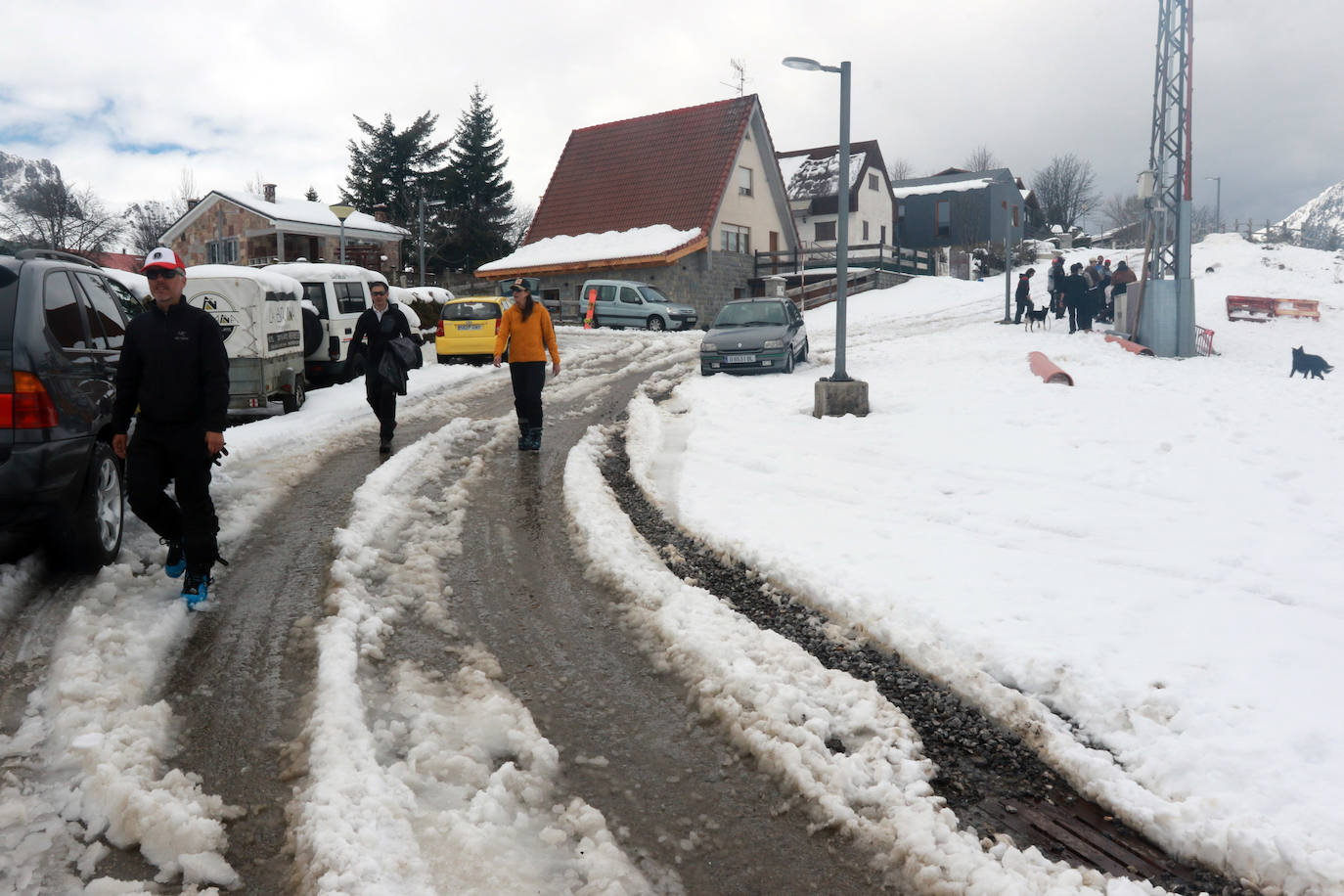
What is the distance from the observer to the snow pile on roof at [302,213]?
38.2 m

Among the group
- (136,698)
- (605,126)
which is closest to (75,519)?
(136,698)

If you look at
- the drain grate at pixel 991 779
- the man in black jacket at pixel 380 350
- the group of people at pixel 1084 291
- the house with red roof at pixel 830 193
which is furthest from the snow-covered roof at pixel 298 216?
the drain grate at pixel 991 779

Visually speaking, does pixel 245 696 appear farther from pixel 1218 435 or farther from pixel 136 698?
pixel 1218 435

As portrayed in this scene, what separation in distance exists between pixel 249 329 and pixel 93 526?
7.81 meters

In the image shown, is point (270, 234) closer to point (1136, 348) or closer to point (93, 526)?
point (1136, 348)

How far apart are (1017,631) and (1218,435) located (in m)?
6.94

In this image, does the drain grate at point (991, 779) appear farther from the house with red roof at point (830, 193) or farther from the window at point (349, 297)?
the house with red roof at point (830, 193)

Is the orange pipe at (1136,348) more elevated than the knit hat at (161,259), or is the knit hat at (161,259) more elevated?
the knit hat at (161,259)

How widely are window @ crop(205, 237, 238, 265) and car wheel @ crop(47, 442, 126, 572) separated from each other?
38.5 m

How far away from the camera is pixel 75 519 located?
189 inches

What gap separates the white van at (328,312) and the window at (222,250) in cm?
2719

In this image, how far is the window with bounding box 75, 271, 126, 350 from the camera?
18.2ft

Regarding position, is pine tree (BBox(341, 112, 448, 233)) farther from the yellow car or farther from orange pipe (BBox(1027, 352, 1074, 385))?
orange pipe (BBox(1027, 352, 1074, 385))

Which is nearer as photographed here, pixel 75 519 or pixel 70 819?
pixel 70 819
